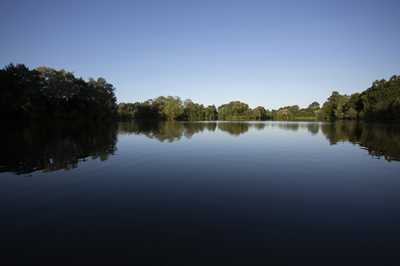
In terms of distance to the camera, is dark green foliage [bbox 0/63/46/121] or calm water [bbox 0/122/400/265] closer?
calm water [bbox 0/122/400/265]

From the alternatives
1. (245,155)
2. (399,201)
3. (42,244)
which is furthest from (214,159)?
(42,244)

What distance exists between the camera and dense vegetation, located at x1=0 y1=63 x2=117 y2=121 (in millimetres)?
43469

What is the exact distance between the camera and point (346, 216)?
435 cm

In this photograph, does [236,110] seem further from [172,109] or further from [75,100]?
Result: [75,100]

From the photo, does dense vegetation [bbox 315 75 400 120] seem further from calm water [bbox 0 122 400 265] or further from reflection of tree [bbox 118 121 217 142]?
calm water [bbox 0 122 400 265]

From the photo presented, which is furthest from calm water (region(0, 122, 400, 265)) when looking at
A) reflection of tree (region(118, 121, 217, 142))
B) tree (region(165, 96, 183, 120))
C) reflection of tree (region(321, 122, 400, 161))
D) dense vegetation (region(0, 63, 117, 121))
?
tree (region(165, 96, 183, 120))

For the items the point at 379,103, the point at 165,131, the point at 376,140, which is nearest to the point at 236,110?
the point at 379,103

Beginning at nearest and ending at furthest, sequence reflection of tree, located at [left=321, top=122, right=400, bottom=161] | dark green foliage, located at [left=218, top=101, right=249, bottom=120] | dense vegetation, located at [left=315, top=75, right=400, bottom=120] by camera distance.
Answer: reflection of tree, located at [left=321, top=122, right=400, bottom=161] → dense vegetation, located at [left=315, top=75, right=400, bottom=120] → dark green foliage, located at [left=218, top=101, right=249, bottom=120]

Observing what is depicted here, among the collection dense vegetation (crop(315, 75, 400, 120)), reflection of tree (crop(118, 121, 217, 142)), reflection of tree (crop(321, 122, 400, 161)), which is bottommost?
reflection of tree (crop(321, 122, 400, 161))

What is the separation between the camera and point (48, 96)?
55906 millimetres

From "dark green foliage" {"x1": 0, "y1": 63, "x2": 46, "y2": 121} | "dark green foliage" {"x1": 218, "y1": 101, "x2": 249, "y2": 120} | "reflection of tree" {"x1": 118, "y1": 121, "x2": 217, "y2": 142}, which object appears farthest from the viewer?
"dark green foliage" {"x1": 218, "y1": 101, "x2": 249, "y2": 120}

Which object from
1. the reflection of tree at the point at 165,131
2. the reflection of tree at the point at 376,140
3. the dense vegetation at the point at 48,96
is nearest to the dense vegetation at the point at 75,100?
the dense vegetation at the point at 48,96

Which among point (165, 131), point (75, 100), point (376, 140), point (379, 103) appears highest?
point (75, 100)

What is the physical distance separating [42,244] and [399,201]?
347 inches
